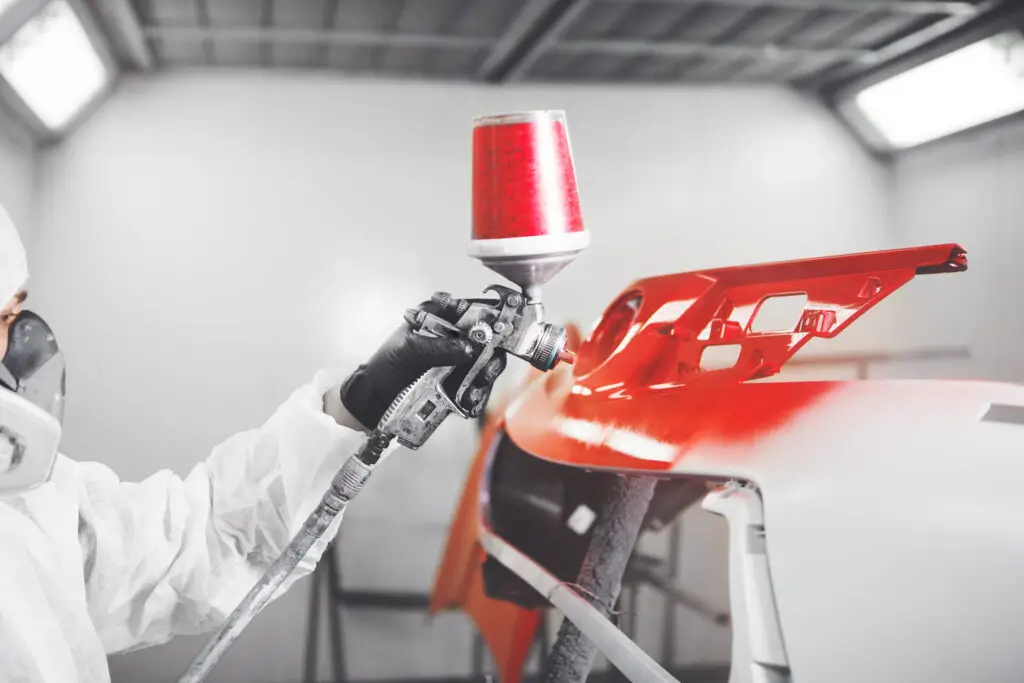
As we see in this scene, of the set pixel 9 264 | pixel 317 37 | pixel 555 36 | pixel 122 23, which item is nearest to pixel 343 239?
pixel 317 37

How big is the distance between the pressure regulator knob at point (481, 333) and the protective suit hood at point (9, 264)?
0.44 meters

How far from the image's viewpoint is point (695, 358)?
83 cm

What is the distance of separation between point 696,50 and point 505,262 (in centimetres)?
134

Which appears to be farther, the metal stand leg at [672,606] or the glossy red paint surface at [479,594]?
the metal stand leg at [672,606]

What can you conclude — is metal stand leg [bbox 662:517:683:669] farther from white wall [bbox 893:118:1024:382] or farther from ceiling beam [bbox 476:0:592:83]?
ceiling beam [bbox 476:0:592:83]

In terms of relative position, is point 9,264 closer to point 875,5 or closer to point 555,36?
point 555,36

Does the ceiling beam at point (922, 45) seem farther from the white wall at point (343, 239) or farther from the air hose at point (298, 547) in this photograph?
the air hose at point (298, 547)

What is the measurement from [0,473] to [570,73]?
148 cm

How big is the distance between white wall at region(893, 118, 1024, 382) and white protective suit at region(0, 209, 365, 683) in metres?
1.54

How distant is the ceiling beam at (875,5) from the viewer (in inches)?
69.2

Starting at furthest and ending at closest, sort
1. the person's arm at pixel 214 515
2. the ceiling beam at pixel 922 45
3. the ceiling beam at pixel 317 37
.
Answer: the ceiling beam at pixel 922 45 → the ceiling beam at pixel 317 37 → the person's arm at pixel 214 515

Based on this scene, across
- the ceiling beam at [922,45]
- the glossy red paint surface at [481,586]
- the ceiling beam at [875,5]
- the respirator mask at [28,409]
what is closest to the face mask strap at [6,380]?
the respirator mask at [28,409]

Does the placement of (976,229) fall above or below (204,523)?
above

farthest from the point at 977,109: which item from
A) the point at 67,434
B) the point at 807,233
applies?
the point at 67,434
